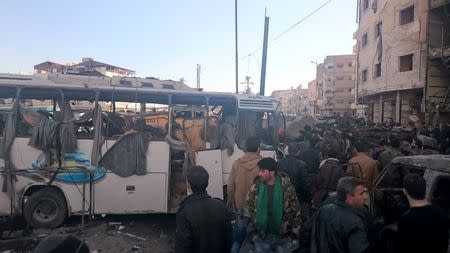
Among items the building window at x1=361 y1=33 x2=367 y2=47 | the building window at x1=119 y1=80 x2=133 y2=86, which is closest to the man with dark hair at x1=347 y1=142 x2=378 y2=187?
the building window at x1=119 y1=80 x2=133 y2=86

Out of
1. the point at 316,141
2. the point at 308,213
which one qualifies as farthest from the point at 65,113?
the point at 316,141

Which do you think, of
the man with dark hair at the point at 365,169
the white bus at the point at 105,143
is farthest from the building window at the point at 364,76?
the man with dark hair at the point at 365,169

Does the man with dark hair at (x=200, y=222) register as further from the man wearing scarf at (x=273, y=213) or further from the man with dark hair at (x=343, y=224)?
the man with dark hair at (x=343, y=224)

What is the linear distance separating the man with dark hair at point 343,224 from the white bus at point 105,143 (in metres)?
5.02

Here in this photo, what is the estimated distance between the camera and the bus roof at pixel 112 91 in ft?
26.3

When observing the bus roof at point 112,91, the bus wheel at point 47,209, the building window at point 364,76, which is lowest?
the bus wheel at point 47,209

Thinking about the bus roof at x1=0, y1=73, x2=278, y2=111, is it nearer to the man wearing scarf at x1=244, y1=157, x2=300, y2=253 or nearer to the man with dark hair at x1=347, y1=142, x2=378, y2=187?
the man with dark hair at x1=347, y1=142, x2=378, y2=187

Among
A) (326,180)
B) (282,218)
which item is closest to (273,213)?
(282,218)

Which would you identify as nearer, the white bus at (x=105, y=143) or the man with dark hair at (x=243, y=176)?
the man with dark hair at (x=243, y=176)

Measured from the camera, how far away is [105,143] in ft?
26.6

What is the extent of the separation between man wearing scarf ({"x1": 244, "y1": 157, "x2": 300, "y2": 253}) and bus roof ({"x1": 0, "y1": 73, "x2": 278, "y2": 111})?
457cm

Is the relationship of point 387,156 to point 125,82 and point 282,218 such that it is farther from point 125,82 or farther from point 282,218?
point 125,82

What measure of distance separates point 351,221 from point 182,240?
144 cm

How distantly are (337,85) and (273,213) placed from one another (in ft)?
203
